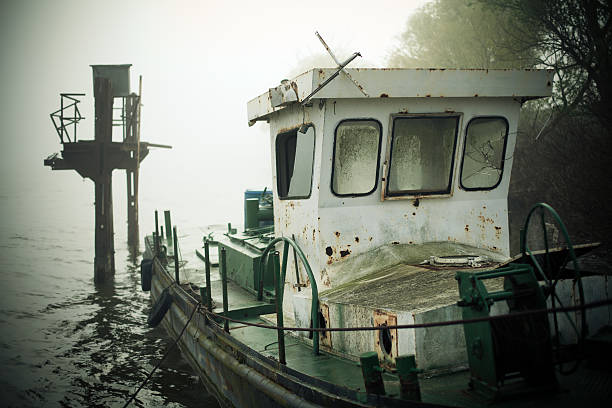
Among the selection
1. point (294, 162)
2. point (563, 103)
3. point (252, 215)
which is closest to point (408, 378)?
point (294, 162)

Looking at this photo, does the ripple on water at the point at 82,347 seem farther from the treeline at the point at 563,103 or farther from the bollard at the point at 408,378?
the treeline at the point at 563,103

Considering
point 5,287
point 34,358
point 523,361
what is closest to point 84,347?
point 34,358

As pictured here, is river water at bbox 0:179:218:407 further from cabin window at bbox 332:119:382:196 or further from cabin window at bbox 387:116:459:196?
cabin window at bbox 387:116:459:196

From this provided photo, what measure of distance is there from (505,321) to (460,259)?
1.96 meters

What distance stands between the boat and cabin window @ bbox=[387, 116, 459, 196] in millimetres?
12

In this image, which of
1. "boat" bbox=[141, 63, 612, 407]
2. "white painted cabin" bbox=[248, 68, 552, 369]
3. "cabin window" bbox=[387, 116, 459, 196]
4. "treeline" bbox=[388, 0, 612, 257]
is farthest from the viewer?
"treeline" bbox=[388, 0, 612, 257]

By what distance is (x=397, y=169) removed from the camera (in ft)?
19.3

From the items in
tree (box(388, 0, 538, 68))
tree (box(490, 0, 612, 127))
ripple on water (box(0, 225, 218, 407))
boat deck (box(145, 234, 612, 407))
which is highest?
tree (box(388, 0, 538, 68))

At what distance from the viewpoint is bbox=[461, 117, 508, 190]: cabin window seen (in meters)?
6.03

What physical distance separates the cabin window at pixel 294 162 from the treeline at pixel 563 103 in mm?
5865

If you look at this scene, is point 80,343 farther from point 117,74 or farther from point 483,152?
point 117,74

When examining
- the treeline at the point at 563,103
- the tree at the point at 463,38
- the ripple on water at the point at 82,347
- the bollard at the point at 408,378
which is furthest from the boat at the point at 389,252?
the tree at the point at 463,38

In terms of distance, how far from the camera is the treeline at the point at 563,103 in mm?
12672

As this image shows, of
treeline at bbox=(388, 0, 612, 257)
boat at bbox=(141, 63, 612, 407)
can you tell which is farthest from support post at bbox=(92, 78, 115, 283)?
treeline at bbox=(388, 0, 612, 257)
